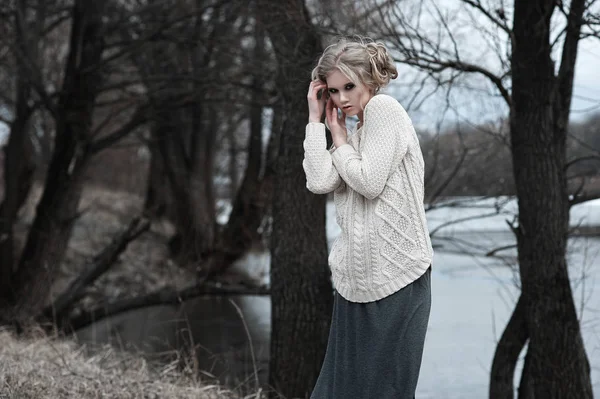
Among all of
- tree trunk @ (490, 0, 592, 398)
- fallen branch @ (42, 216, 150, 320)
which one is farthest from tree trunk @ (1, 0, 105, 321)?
tree trunk @ (490, 0, 592, 398)

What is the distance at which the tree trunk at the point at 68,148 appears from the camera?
40.1ft

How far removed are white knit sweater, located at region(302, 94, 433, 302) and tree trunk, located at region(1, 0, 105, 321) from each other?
9.37 meters

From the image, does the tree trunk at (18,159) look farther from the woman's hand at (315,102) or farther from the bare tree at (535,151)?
the woman's hand at (315,102)

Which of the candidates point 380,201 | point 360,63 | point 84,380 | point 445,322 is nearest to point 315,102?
point 360,63

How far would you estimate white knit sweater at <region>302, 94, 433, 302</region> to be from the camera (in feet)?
10.7

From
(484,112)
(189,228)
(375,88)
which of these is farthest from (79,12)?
(375,88)

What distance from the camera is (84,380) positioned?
550cm

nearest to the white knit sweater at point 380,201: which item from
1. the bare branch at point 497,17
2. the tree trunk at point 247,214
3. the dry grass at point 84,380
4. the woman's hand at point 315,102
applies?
the woman's hand at point 315,102

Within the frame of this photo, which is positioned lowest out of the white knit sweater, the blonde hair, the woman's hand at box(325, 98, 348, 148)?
the white knit sweater

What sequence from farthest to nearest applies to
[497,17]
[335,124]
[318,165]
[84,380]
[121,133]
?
[121,133] → [497,17] → [84,380] → [335,124] → [318,165]

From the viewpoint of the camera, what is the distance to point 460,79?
7.19 m

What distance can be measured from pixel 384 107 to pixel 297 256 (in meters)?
3.94

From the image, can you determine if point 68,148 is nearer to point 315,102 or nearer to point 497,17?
point 497,17

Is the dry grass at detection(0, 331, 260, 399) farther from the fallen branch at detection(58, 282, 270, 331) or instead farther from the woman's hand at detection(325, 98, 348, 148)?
the fallen branch at detection(58, 282, 270, 331)
